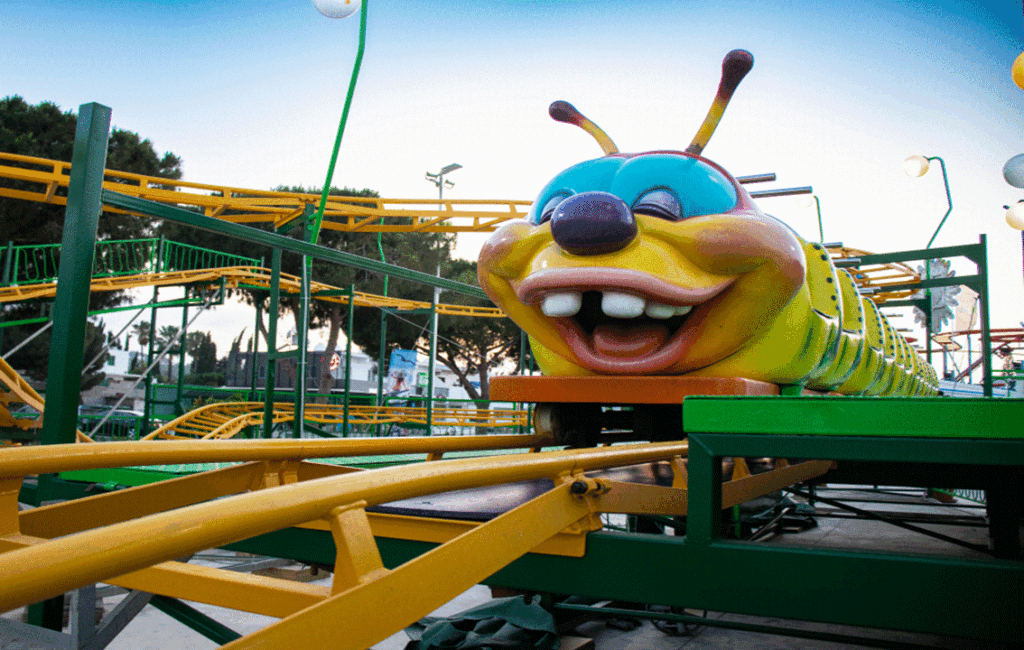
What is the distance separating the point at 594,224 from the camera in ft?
7.80

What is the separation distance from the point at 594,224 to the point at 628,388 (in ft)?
1.98

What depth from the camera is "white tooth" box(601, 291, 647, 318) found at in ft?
8.10

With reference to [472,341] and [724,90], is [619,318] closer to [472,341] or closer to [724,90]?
→ [724,90]

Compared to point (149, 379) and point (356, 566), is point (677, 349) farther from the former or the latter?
point (149, 379)

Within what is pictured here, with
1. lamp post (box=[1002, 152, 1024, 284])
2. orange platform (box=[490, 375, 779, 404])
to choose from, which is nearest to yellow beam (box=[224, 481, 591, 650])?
orange platform (box=[490, 375, 779, 404])

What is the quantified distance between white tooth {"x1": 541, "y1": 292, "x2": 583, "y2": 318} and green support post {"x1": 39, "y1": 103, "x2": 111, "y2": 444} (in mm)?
1765

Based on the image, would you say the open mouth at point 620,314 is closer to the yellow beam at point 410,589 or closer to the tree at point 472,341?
the yellow beam at point 410,589

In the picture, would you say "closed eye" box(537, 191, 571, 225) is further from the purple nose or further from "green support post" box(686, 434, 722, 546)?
"green support post" box(686, 434, 722, 546)

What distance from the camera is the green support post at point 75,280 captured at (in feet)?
8.73

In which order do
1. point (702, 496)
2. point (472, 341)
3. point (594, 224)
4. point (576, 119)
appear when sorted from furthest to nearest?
point (472, 341)
point (576, 119)
point (594, 224)
point (702, 496)

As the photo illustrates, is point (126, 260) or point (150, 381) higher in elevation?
point (126, 260)

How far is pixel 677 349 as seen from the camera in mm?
2662

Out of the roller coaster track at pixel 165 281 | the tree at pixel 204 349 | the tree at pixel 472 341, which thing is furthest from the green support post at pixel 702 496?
the tree at pixel 204 349

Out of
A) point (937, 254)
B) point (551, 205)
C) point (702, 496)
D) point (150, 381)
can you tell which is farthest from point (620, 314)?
point (150, 381)
